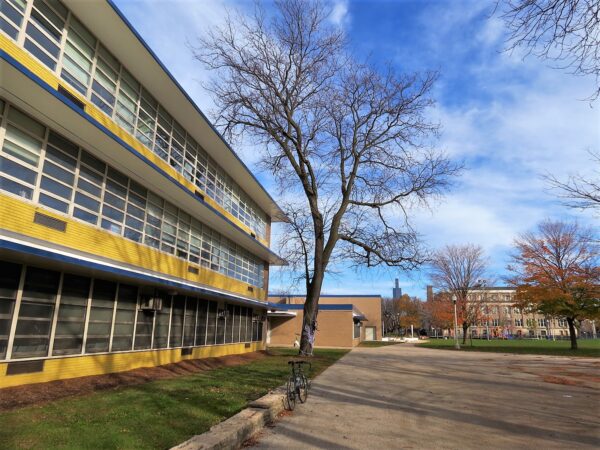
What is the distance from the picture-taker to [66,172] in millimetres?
11023

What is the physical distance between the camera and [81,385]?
10320 mm

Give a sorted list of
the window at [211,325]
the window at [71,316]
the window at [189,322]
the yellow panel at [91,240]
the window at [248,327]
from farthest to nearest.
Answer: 1. the window at [248,327]
2. the window at [211,325]
3. the window at [189,322]
4. the window at [71,316]
5. the yellow panel at [91,240]

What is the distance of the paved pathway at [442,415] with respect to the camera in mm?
6738

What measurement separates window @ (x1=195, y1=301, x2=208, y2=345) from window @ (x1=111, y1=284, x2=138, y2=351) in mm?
5691

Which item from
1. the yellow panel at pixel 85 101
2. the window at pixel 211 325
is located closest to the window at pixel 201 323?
the window at pixel 211 325

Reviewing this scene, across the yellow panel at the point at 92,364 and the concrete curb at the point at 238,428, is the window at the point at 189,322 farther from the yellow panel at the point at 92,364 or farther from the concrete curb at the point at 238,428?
the concrete curb at the point at 238,428

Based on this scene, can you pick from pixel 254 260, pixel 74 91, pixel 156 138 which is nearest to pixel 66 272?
pixel 74 91

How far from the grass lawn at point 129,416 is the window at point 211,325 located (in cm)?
925

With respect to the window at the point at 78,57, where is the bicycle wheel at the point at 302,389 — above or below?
below

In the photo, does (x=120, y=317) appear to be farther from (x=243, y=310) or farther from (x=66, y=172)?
(x=243, y=310)

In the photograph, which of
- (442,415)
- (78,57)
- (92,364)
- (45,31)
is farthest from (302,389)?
(45,31)

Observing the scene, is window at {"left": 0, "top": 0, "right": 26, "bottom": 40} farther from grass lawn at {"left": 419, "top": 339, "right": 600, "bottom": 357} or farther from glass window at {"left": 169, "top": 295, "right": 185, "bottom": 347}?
grass lawn at {"left": 419, "top": 339, "right": 600, "bottom": 357}

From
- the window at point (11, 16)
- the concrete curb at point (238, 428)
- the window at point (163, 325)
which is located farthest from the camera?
the window at point (163, 325)

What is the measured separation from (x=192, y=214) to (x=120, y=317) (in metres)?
6.42
